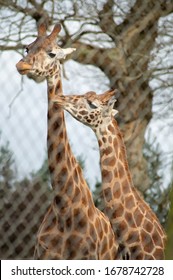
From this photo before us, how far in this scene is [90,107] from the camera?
82.6 inches

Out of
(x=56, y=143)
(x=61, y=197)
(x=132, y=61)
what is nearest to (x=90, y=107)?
(x=56, y=143)

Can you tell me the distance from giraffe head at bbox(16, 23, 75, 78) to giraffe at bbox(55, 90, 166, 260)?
0.09 m

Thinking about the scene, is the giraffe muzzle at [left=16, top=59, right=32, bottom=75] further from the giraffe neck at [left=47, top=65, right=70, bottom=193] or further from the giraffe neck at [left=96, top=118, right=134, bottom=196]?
the giraffe neck at [left=96, top=118, right=134, bottom=196]

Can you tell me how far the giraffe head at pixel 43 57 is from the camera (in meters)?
2.10

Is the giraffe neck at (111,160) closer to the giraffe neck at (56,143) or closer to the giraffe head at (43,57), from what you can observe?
the giraffe neck at (56,143)

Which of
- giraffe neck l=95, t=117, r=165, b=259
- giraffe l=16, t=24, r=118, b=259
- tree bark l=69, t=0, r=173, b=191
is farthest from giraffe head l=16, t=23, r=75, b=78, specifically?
tree bark l=69, t=0, r=173, b=191

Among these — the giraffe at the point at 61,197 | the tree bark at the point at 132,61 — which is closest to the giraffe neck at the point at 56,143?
the giraffe at the point at 61,197

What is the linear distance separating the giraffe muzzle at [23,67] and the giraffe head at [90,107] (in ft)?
0.31

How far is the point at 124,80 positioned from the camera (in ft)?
8.45

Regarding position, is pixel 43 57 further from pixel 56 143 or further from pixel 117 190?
pixel 117 190

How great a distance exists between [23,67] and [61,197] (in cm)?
32

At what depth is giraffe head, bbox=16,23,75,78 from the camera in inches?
82.6

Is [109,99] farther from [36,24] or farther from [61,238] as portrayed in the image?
[36,24]
